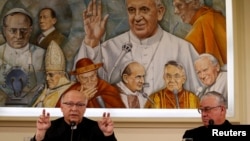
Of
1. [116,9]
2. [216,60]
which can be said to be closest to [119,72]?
[116,9]

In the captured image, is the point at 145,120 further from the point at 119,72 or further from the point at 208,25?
the point at 208,25

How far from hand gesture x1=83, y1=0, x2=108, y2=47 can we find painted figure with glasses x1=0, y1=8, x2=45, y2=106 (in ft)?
1.66

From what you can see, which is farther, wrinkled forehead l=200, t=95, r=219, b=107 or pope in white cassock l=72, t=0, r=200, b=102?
pope in white cassock l=72, t=0, r=200, b=102

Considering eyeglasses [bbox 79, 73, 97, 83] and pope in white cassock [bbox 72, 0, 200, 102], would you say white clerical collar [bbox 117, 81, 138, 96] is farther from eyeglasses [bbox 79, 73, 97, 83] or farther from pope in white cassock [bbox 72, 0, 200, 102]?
eyeglasses [bbox 79, 73, 97, 83]

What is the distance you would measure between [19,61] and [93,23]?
2.83 feet

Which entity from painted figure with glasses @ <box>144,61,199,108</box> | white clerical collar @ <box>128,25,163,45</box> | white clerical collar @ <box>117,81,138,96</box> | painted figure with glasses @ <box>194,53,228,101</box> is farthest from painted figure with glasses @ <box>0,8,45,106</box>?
painted figure with glasses @ <box>194,53,228,101</box>

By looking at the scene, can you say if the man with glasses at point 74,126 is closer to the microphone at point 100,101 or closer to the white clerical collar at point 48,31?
the microphone at point 100,101

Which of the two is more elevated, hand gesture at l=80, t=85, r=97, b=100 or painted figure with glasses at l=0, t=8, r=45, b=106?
painted figure with glasses at l=0, t=8, r=45, b=106

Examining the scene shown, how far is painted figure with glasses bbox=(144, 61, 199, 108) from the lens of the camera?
380 centimetres

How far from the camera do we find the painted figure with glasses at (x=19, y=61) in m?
3.86

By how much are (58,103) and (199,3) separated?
1.78 meters

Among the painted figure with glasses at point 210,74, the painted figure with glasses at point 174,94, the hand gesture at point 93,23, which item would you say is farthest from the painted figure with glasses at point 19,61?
the painted figure with glasses at point 210,74

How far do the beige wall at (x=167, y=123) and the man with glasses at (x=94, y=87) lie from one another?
0.22m

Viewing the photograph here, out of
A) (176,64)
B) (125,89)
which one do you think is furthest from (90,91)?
(176,64)
